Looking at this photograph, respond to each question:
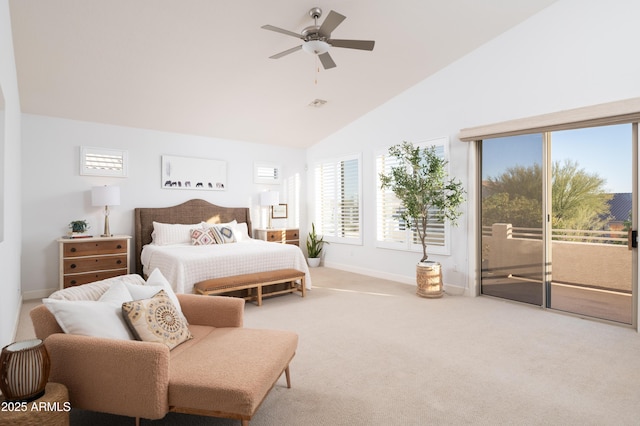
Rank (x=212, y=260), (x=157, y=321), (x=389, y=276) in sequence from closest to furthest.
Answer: (x=157, y=321), (x=212, y=260), (x=389, y=276)

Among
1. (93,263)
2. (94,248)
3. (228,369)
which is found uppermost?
(94,248)

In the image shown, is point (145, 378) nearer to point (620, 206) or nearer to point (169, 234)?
point (169, 234)

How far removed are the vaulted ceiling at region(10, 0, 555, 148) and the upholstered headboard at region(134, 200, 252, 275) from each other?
1.35 meters

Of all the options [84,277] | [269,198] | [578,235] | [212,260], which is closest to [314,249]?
[269,198]

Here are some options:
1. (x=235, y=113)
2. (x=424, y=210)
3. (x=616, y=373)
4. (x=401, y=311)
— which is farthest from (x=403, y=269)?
(x=235, y=113)

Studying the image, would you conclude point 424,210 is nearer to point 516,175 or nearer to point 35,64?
point 516,175

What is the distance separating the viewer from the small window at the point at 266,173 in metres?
7.18

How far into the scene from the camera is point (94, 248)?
16.5 ft

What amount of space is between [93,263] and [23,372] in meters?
3.97

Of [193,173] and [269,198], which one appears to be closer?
[193,173]

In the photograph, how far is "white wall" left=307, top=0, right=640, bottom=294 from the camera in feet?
12.5

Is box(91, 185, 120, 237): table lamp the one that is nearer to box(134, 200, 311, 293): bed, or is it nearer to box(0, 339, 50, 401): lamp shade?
box(134, 200, 311, 293): bed

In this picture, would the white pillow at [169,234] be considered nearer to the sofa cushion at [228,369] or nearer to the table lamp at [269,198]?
the table lamp at [269,198]

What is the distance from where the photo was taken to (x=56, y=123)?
5.18 meters
